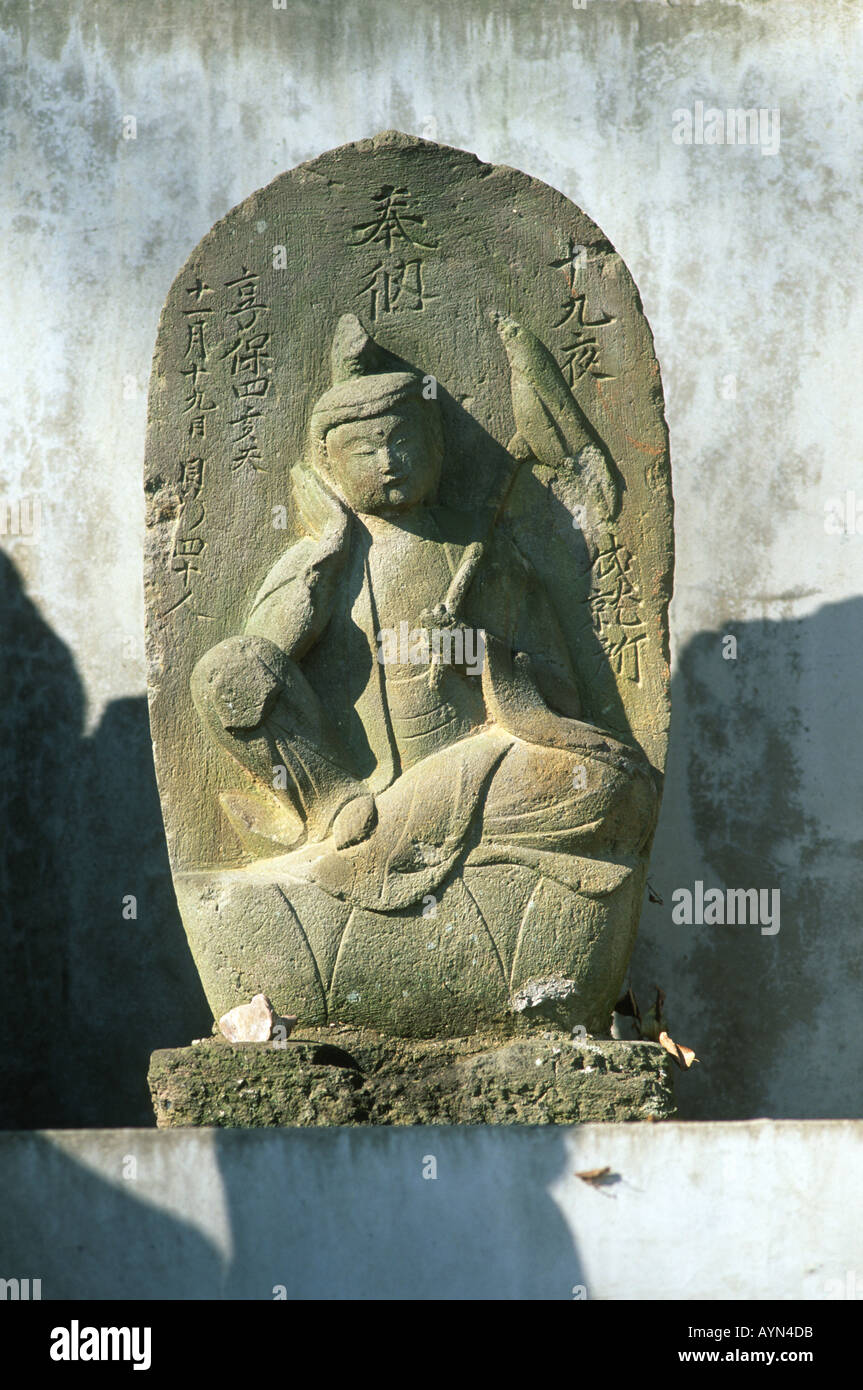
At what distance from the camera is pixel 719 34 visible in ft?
26.5

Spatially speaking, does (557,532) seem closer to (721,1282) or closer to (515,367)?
(515,367)

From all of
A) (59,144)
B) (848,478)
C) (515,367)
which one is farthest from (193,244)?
(848,478)

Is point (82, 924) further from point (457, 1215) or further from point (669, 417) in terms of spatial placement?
point (669, 417)

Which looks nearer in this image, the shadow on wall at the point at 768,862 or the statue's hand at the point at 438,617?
the statue's hand at the point at 438,617

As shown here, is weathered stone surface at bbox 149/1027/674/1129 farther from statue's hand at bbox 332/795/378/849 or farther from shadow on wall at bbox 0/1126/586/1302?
statue's hand at bbox 332/795/378/849

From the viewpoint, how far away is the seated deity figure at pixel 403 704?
19.3ft

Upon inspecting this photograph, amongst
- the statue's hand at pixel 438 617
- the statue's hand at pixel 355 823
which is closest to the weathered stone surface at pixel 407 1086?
the statue's hand at pixel 355 823

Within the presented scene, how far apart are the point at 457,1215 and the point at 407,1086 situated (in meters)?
0.50

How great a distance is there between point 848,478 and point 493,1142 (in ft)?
11.3

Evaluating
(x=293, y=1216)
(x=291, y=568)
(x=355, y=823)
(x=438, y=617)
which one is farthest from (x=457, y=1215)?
(x=291, y=568)

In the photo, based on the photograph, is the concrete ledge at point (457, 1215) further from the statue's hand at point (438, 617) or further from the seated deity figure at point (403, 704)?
the statue's hand at point (438, 617)

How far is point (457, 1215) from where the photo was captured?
5.36 m

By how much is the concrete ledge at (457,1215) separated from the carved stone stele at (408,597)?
553 millimetres

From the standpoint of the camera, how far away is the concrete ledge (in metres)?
5.32
